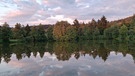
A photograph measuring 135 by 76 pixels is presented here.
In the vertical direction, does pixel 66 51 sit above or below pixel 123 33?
above

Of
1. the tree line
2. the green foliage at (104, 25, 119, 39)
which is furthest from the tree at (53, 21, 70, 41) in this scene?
the green foliage at (104, 25, 119, 39)

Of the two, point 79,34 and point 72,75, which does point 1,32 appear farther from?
point 72,75

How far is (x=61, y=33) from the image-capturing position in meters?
80.4

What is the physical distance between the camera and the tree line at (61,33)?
72.5m

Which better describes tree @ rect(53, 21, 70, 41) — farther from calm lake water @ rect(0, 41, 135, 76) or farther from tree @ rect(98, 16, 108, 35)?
calm lake water @ rect(0, 41, 135, 76)

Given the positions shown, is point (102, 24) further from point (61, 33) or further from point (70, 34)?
point (61, 33)

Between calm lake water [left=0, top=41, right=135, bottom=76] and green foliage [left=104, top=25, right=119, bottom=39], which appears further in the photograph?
green foliage [left=104, top=25, right=119, bottom=39]

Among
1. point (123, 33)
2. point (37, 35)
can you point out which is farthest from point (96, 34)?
point (37, 35)

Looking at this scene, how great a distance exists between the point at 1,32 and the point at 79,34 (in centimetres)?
3423

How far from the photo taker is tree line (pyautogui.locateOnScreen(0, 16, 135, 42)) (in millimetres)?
72500

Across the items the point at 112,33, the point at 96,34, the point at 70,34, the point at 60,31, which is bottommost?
the point at 96,34

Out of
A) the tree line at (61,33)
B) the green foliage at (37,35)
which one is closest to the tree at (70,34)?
the tree line at (61,33)

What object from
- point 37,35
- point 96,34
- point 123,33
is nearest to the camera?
point 123,33

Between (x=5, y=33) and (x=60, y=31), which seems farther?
(x=60, y=31)
